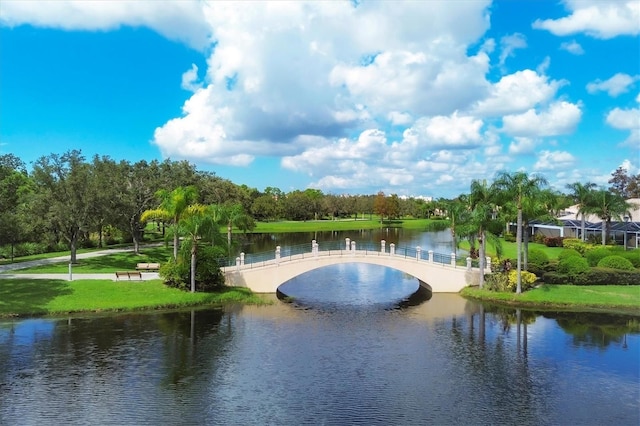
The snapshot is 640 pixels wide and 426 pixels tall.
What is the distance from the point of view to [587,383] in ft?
76.5

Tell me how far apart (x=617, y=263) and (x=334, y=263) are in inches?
994

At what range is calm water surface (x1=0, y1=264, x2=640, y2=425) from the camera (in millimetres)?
20016

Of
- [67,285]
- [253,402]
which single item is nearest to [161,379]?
[253,402]

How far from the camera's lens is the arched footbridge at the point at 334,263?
4309cm

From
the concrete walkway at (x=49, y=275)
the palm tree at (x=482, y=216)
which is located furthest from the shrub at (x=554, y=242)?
the concrete walkway at (x=49, y=275)

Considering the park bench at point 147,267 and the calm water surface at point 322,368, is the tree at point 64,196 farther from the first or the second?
the calm water surface at point 322,368

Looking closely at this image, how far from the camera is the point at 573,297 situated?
39.8 metres

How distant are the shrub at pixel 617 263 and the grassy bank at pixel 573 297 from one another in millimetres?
2269

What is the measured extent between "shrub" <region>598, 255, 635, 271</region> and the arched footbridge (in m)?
10.5

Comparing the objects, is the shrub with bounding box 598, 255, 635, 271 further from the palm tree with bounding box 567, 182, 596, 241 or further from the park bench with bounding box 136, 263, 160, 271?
the park bench with bounding box 136, 263, 160, 271

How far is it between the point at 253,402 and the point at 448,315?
20210 mm

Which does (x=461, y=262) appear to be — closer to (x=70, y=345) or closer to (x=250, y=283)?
(x=250, y=283)

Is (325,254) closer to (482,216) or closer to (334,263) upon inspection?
(334,263)

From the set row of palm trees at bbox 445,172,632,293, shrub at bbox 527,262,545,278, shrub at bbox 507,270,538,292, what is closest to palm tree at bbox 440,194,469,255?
row of palm trees at bbox 445,172,632,293
